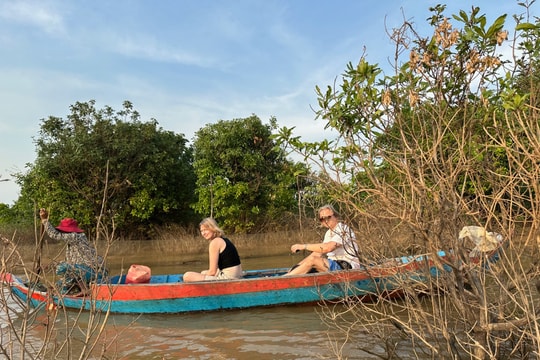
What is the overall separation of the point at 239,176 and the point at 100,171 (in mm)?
5469

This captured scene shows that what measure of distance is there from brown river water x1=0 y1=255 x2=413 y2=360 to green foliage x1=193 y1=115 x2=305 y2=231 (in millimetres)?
10840

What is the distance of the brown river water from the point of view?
5199 mm

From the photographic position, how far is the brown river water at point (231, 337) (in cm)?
520

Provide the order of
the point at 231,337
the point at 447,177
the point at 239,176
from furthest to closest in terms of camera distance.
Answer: the point at 239,176, the point at 231,337, the point at 447,177

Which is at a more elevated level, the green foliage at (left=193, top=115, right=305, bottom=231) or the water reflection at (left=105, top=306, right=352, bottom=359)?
the green foliage at (left=193, top=115, right=305, bottom=231)

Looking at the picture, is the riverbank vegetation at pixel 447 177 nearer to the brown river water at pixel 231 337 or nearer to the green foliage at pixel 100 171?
the brown river water at pixel 231 337

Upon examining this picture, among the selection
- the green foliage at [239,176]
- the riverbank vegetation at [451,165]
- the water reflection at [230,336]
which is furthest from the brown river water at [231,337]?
the green foliage at [239,176]

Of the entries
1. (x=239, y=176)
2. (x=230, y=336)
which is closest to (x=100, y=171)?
(x=239, y=176)

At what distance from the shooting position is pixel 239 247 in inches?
691

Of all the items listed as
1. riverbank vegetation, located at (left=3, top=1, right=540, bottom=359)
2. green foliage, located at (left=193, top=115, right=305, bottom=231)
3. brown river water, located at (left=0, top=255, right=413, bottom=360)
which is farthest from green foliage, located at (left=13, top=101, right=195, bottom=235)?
riverbank vegetation, located at (left=3, top=1, right=540, bottom=359)

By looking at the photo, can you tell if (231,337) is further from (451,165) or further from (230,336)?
(451,165)

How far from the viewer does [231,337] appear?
19.7 feet

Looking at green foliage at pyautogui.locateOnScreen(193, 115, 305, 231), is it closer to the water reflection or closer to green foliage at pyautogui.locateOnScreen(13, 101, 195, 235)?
green foliage at pyautogui.locateOnScreen(13, 101, 195, 235)

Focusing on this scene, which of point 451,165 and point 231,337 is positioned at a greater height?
point 451,165
